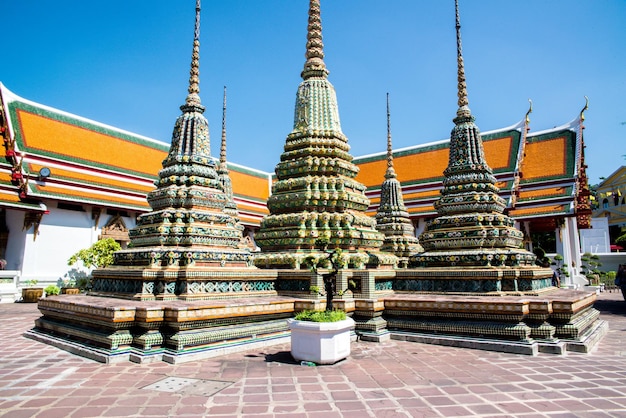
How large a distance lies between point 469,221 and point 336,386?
5862 mm

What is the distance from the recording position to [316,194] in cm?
1021

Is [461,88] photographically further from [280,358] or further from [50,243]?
[50,243]

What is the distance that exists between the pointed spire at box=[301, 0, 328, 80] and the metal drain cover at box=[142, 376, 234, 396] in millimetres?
8994

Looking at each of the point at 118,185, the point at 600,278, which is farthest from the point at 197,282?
the point at 600,278

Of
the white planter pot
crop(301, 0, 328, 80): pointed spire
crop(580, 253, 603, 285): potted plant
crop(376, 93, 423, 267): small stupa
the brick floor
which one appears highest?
crop(301, 0, 328, 80): pointed spire

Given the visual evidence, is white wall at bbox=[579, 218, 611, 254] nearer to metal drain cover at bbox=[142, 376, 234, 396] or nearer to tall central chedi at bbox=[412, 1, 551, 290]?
tall central chedi at bbox=[412, 1, 551, 290]

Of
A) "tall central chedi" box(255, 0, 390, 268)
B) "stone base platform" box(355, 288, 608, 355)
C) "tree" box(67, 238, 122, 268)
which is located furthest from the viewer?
"tree" box(67, 238, 122, 268)

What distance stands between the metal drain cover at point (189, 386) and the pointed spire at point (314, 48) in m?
8.99

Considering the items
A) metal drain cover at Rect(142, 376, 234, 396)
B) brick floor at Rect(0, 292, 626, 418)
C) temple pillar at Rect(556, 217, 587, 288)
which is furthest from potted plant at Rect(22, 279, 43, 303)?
temple pillar at Rect(556, 217, 587, 288)

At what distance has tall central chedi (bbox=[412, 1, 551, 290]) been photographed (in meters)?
8.96

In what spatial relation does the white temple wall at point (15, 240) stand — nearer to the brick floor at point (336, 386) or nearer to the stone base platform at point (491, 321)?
the brick floor at point (336, 386)

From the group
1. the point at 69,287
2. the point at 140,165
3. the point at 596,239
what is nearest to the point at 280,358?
the point at 69,287

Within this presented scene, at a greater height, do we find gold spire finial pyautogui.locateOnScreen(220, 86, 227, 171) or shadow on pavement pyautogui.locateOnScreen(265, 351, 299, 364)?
gold spire finial pyautogui.locateOnScreen(220, 86, 227, 171)

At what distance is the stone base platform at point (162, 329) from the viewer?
6254 millimetres
